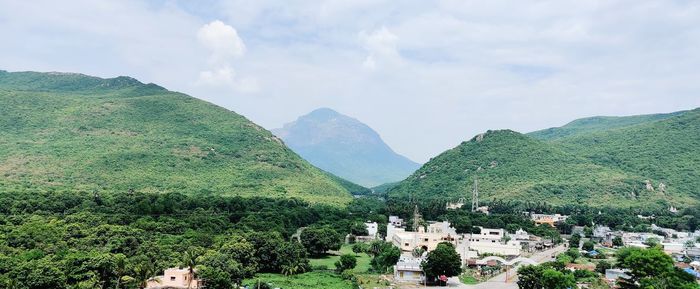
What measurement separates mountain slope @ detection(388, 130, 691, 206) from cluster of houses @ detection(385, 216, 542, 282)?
43.1 meters

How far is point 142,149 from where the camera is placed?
116688 mm

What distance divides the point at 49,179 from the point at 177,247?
5782cm

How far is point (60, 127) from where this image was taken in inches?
4811

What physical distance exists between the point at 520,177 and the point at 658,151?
34324 millimetres

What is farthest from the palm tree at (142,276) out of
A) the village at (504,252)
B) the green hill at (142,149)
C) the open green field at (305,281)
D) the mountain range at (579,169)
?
the mountain range at (579,169)

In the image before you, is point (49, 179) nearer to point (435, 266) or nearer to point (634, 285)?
point (435, 266)

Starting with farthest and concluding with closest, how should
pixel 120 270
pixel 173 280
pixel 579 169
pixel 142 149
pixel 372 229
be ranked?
1. pixel 579 169
2. pixel 142 149
3. pixel 372 229
4. pixel 173 280
5. pixel 120 270

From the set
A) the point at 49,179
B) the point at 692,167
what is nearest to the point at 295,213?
the point at 49,179

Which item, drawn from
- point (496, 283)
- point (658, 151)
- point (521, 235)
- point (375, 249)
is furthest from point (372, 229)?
point (658, 151)

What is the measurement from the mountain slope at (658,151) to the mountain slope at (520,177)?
4372mm

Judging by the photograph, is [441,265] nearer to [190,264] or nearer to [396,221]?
[190,264]

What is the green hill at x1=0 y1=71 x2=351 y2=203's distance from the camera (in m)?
101

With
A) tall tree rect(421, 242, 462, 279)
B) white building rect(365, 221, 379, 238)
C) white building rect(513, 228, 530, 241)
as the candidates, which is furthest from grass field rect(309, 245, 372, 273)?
white building rect(513, 228, 530, 241)

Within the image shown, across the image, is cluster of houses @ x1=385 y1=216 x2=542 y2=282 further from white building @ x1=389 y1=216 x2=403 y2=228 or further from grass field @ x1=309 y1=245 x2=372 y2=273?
grass field @ x1=309 y1=245 x2=372 y2=273
